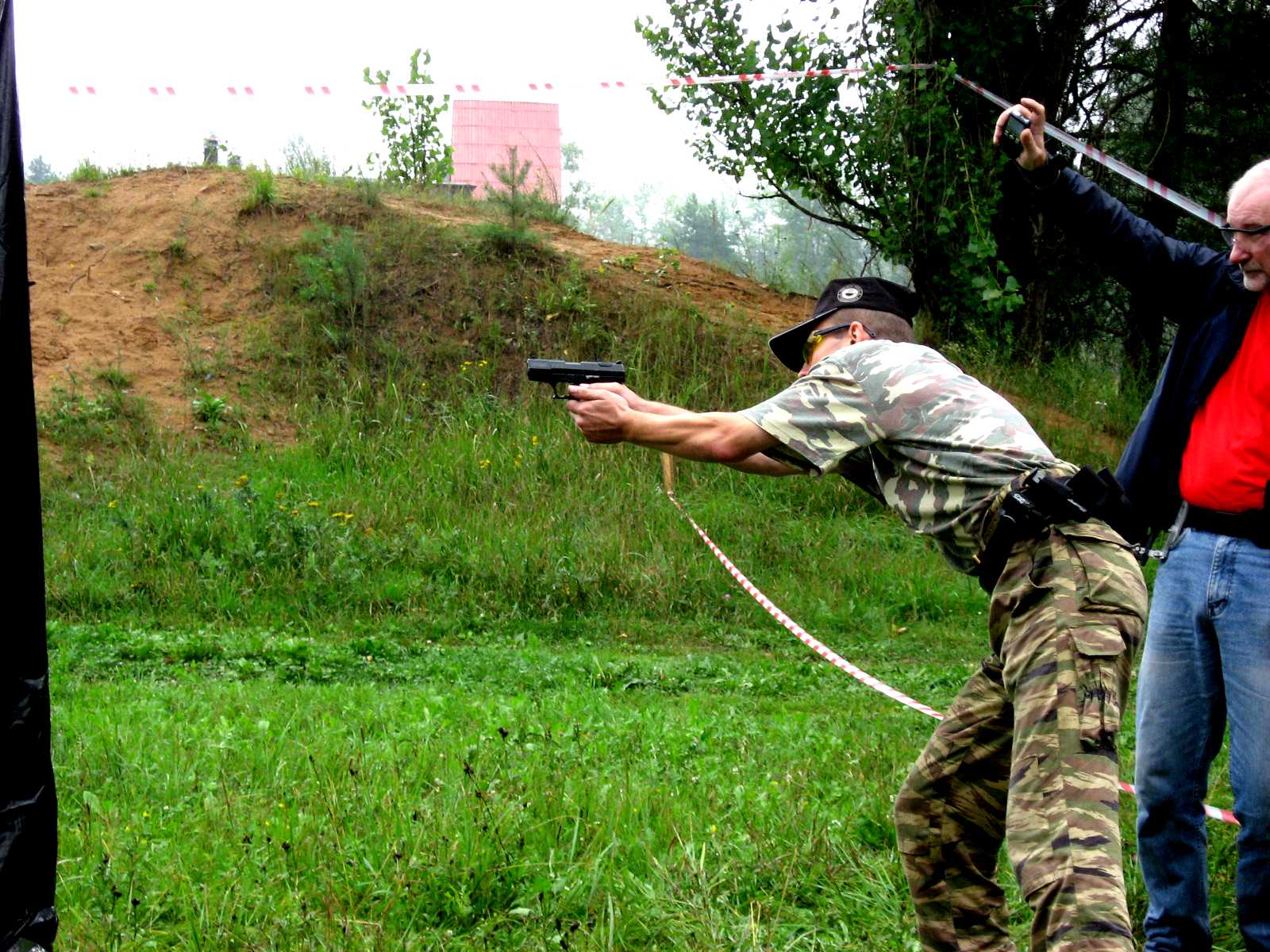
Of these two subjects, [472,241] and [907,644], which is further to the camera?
[472,241]

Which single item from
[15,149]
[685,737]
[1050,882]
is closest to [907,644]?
[685,737]

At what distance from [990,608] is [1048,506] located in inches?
12.7

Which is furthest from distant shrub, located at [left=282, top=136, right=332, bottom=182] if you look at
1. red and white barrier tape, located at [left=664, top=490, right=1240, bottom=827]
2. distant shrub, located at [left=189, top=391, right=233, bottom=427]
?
red and white barrier tape, located at [left=664, top=490, right=1240, bottom=827]

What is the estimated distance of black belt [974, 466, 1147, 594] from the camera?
3.37 m

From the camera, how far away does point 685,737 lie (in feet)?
20.0

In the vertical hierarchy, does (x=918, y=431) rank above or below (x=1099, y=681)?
above

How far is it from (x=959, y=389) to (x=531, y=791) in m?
2.10

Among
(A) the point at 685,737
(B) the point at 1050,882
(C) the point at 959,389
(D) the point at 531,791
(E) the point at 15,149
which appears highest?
(E) the point at 15,149

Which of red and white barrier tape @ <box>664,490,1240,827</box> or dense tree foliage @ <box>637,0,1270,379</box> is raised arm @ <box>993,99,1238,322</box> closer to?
red and white barrier tape @ <box>664,490,1240,827</box>

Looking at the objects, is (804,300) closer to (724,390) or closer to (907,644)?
(724,390)

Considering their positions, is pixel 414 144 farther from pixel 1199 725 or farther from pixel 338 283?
pixel 1199 725

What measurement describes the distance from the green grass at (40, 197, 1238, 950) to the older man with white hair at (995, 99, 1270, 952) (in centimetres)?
60

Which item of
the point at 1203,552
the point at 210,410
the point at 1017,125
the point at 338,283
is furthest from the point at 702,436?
the point at 338,283

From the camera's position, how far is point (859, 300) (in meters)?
4.01
